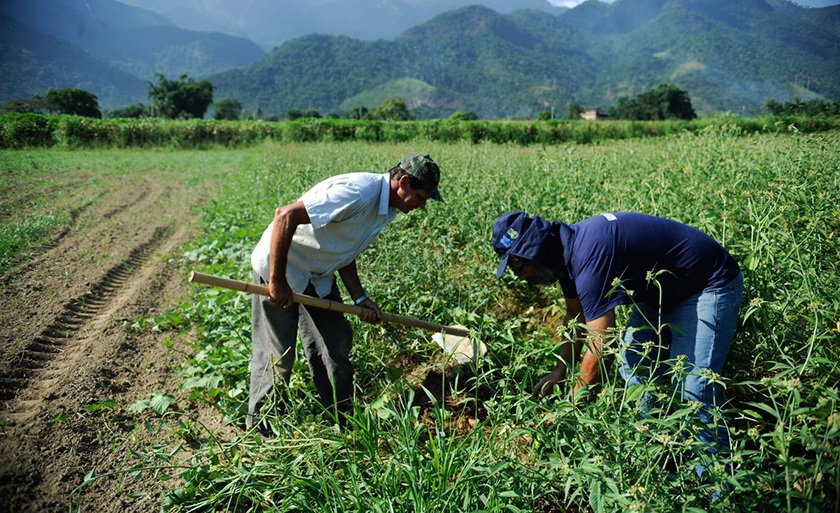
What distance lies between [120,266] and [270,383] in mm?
4221

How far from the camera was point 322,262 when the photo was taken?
8.94 ft

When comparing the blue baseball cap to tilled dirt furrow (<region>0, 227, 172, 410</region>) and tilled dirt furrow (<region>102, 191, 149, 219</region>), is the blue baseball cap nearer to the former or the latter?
tilled dirt furrow (<region>0, 227, 172, 410</region>)

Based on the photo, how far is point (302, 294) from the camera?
266 cm

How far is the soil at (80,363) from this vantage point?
2400mm

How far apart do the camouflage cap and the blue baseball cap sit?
0.52 meters

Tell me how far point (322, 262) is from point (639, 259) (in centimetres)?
179

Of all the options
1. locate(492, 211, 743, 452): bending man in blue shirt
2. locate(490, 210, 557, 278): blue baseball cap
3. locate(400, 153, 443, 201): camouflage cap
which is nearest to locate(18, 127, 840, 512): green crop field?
locate(492, 211, 743, 452): bending man in blue shirt

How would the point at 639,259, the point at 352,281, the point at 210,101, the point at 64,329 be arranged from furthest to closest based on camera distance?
the point at 210,101 < the point at 64,329 < the point at 352,281 < the point at 639,259

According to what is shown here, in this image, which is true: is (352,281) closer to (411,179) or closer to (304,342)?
(304,342)

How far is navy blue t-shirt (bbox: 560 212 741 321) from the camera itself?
6.84ft

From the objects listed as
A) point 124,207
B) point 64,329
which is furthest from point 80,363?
point 124,207

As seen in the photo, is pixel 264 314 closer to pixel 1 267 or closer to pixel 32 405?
pixel 32 405

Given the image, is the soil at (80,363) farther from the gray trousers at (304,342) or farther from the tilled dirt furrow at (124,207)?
the tilled dirt furrow at (124,207)

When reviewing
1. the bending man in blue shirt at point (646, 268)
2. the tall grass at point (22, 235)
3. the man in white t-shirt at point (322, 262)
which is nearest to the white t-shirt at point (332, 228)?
the man in white t-shirt at point (322, 262)
